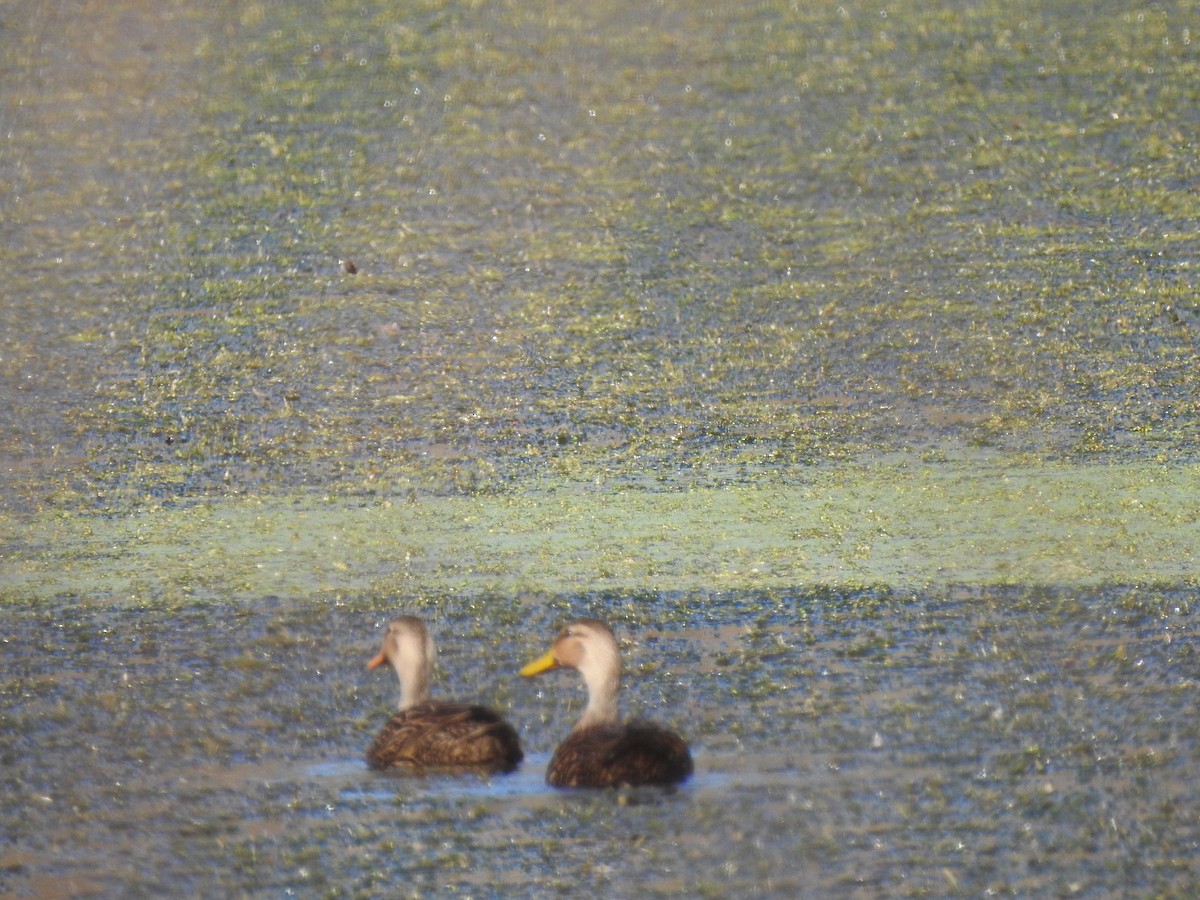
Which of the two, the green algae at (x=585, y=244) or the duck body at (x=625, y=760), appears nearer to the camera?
the duck body at (x=625, y=760)

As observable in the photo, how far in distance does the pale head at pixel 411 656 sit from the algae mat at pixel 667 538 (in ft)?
2.49

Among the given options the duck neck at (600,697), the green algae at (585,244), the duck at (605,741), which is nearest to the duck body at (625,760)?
the duck at (605,741)

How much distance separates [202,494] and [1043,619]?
2476 millimetres

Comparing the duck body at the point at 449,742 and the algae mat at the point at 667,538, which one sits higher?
the algae mat at the point at 667,538

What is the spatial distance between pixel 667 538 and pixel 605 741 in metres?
1.64

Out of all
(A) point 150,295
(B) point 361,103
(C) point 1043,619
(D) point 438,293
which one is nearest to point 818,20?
(B) point 361,103

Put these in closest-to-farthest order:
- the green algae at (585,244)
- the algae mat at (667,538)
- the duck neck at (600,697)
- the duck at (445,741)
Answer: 1. the duck at (445,741)
2. the duck neck at (600,697)
3. the algae mat at (667,538)
4. the green algae at (585,244)

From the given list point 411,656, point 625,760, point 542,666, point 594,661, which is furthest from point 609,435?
point 625,760

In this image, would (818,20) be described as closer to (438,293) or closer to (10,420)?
(438,293)

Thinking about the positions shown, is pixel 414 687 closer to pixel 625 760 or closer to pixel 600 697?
pixel 600 697

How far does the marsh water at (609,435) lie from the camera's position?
384 centimetres

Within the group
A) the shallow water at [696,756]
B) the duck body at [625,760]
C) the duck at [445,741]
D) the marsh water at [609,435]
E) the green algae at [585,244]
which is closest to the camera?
the shallow water at [696,756]

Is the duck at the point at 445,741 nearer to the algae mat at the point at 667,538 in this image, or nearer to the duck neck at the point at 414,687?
the duck neck at the point at 414,687

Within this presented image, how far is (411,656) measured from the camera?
4441 mm
